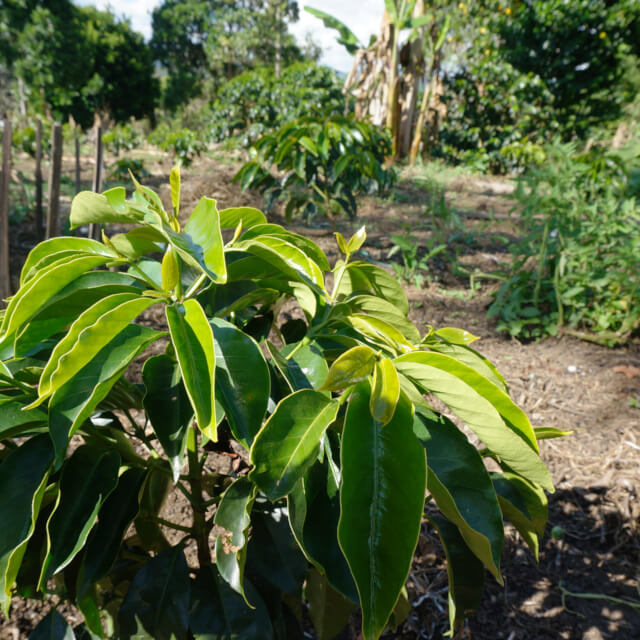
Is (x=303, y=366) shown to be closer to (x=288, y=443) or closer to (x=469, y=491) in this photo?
(x=288, y=443)

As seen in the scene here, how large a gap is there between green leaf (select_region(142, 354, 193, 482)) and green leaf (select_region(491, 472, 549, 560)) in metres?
0.52

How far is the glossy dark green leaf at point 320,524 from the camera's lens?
0.55m

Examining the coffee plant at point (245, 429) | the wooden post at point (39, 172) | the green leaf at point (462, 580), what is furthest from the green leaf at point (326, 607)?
the wooden post at point (39, 172)

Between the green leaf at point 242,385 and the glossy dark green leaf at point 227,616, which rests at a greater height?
A: the green leaf at point 242,385

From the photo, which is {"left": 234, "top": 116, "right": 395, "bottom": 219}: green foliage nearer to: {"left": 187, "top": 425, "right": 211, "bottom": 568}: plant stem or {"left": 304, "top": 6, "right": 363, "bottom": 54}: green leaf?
{"left": 187, "top": 425, "right": 211, "bottom": 568}: plant stem

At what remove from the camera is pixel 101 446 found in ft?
2.47

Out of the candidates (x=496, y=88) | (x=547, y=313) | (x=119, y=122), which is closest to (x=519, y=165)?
(x=496, y=88)

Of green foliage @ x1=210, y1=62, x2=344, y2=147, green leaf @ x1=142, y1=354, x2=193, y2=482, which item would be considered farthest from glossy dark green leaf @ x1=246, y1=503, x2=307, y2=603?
green foliage @ x1=210, y1=62, x2=344, y2=147

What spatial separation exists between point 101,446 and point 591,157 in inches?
150

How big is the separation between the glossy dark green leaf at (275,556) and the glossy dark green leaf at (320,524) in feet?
0.91

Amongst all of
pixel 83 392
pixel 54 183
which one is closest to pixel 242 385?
pixel 83 392

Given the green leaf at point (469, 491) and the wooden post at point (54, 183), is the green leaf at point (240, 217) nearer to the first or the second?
the green leaf at point (469, 491)

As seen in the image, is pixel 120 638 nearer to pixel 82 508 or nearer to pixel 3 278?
pixel 82 508

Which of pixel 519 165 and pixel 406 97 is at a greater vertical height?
pixel 406 97
